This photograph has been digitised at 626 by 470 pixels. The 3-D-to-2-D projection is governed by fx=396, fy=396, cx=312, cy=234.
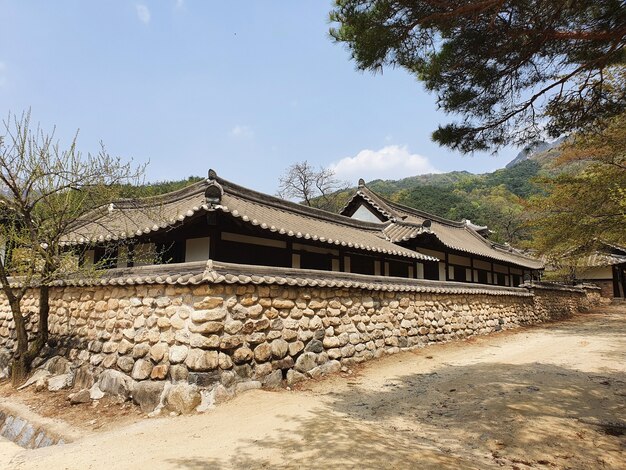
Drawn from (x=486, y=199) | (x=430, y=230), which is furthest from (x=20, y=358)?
(x=486, y=199)

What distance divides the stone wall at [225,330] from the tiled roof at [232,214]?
172cm

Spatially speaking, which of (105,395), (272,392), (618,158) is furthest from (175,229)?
(618,158)

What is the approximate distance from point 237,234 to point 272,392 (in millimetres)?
4289

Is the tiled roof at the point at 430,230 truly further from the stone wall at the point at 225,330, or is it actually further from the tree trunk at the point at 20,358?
the tree trunk at the point at 20,358

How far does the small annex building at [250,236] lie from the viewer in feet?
30.6

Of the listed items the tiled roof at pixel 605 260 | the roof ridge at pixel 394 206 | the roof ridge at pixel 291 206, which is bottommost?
the tiled roof at pixel 605 260

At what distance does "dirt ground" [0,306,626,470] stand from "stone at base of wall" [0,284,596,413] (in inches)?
17.6

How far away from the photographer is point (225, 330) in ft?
22.2

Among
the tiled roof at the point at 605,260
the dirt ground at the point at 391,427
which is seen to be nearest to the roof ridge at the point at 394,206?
the dirt ground at the point at 391,427

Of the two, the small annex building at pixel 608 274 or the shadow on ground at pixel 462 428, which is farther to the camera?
the small annex building at pixel 608 274

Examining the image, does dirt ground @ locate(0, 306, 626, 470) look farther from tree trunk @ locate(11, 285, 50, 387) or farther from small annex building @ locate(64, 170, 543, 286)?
small annex building @ locate(64, 170, 543, 286)

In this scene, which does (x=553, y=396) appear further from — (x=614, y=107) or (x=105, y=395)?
(x=105, y=395)

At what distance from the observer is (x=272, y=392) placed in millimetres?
7062

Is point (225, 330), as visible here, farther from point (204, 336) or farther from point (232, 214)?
point (232, 214)
